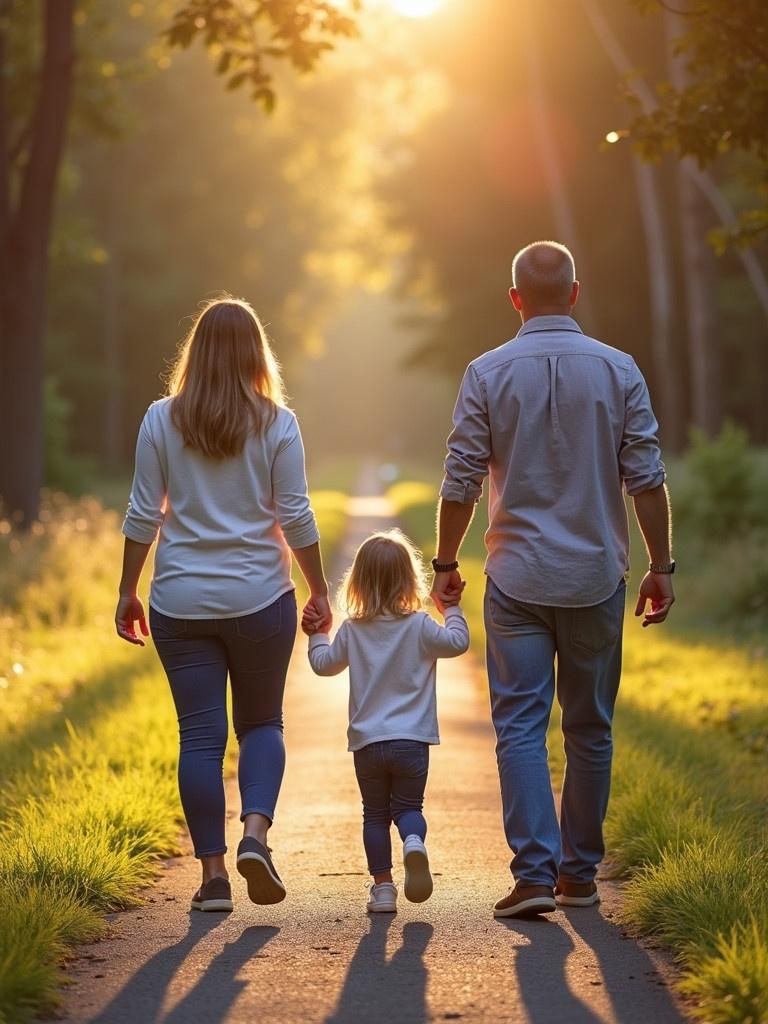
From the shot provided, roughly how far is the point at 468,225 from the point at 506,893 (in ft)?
113

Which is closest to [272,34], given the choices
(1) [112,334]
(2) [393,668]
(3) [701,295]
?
(2) [393,668]

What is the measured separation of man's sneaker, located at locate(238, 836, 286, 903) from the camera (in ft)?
17.0

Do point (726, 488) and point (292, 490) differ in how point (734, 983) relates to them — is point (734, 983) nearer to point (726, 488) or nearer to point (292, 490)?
point (292, 490)

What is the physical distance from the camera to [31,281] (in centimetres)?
1703

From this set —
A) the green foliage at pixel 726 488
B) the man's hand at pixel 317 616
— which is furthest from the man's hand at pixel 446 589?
the green foliage at pixel 726 488

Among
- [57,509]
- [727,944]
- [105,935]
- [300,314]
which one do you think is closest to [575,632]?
[727,944]

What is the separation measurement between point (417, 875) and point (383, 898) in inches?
8.3

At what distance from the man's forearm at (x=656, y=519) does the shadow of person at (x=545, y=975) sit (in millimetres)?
1358

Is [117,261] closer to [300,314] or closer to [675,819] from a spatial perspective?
[300,314]

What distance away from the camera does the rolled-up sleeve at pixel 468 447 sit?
5430mm

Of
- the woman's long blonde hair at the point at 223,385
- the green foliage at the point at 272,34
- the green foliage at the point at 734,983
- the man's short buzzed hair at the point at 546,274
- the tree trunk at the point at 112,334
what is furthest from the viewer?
the tree trunk at the point at 112,334

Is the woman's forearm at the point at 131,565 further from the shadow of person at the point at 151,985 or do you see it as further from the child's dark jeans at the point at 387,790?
the shadow of person at the point at 151,985

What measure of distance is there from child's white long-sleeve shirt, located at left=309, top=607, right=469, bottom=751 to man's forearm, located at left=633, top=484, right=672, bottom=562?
74cm

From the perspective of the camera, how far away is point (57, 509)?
74.0 ft
